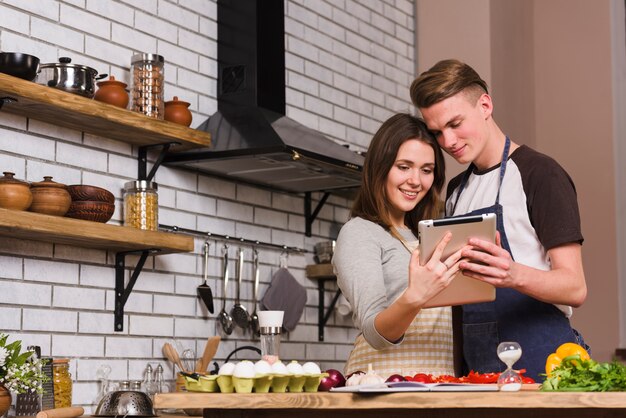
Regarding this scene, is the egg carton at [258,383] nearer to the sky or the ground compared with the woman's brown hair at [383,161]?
nearer to the ground

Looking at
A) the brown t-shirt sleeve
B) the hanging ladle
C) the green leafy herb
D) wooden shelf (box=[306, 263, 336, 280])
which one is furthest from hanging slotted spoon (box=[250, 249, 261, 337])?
the green leafy herb

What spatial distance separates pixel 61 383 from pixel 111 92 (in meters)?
1.09

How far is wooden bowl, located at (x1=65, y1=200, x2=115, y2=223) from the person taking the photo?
3.41m

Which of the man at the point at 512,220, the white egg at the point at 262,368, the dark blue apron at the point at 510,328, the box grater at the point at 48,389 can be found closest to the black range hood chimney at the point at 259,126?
the box grater at the point at 48,389

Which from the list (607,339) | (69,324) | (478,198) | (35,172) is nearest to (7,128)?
(35,172)

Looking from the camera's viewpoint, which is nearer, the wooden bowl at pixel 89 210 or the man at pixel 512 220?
the man at pixel 512 220

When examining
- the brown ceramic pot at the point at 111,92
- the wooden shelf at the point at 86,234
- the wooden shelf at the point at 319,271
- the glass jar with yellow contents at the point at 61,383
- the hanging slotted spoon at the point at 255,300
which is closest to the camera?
the wooden shelf at the point at 86,234

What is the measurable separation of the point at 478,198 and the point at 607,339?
374 centimetres

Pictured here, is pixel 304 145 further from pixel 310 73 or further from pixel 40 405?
pixel 40 405

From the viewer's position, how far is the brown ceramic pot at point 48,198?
326 centimetres

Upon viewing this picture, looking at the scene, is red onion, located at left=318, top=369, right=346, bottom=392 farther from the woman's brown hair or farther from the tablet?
the woman's brown hair

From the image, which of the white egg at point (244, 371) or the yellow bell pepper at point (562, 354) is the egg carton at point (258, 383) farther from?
the yellow bell pepper at point (562, 354)

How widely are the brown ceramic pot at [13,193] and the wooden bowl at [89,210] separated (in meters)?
0.24

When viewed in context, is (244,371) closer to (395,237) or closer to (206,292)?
(395,237)
